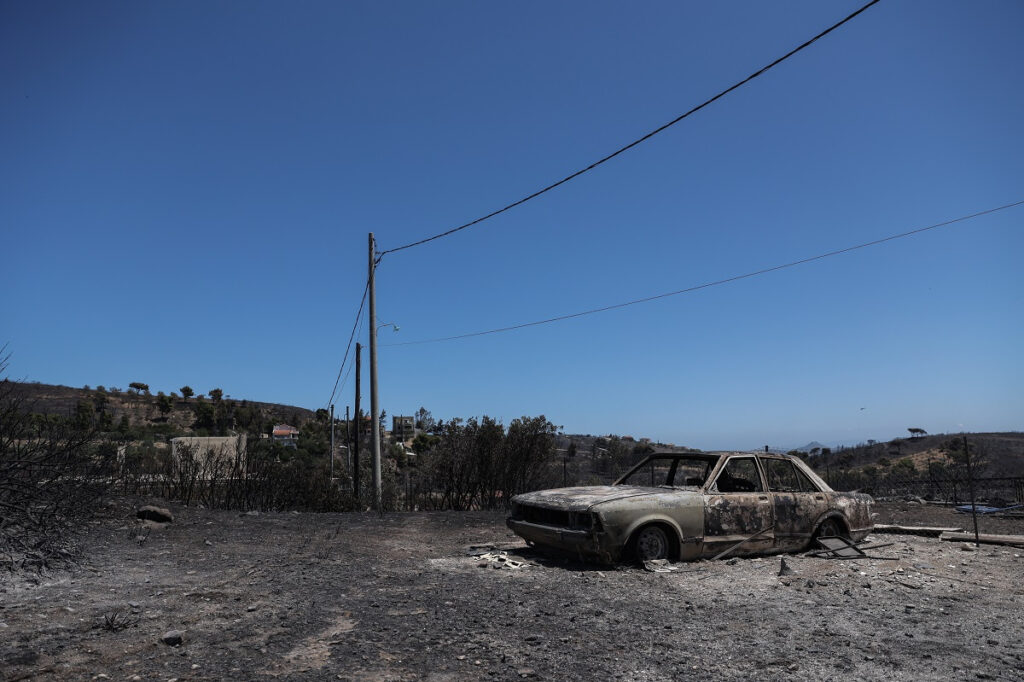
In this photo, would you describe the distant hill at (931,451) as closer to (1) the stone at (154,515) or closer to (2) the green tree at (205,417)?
(1) the stone at (154,515)

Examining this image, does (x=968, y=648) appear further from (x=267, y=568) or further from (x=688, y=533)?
(x=267, y=568)

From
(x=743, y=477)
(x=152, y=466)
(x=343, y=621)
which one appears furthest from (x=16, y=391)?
(x=743, y=477)

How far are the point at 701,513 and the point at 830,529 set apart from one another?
2.47 meters

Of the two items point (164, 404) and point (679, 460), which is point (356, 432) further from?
point (164, 404)

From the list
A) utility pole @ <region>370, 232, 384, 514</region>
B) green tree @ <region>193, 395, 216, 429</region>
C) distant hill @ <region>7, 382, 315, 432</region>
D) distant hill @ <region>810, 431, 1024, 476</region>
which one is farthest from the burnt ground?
green tree @ <region>193, 395, 216, 429</region>

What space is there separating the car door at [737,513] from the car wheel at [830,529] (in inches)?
39.3

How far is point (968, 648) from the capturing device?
4.60 metres

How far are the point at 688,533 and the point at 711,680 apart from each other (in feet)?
12.5

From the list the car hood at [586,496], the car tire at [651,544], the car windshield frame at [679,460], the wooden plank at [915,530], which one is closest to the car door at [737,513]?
the car windshield frame at [679,460]

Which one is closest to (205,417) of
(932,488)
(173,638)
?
(932,488)

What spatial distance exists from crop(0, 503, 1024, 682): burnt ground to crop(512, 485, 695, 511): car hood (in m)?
0.69

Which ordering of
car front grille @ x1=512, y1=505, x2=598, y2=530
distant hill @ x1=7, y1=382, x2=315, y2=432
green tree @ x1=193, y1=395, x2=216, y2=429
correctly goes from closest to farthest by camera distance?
car front grille @ x1=512, y1=505, x2=598, y2=530 → distant hill @ x1=7, y1=382, x2=315, y2=432 → green tree @ x1=193, y1=395, x2=216, y2=429

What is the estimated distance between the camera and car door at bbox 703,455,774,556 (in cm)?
785

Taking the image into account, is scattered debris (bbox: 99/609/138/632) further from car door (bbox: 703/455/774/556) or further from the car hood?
car door (bbox: 703/455/774/556)
